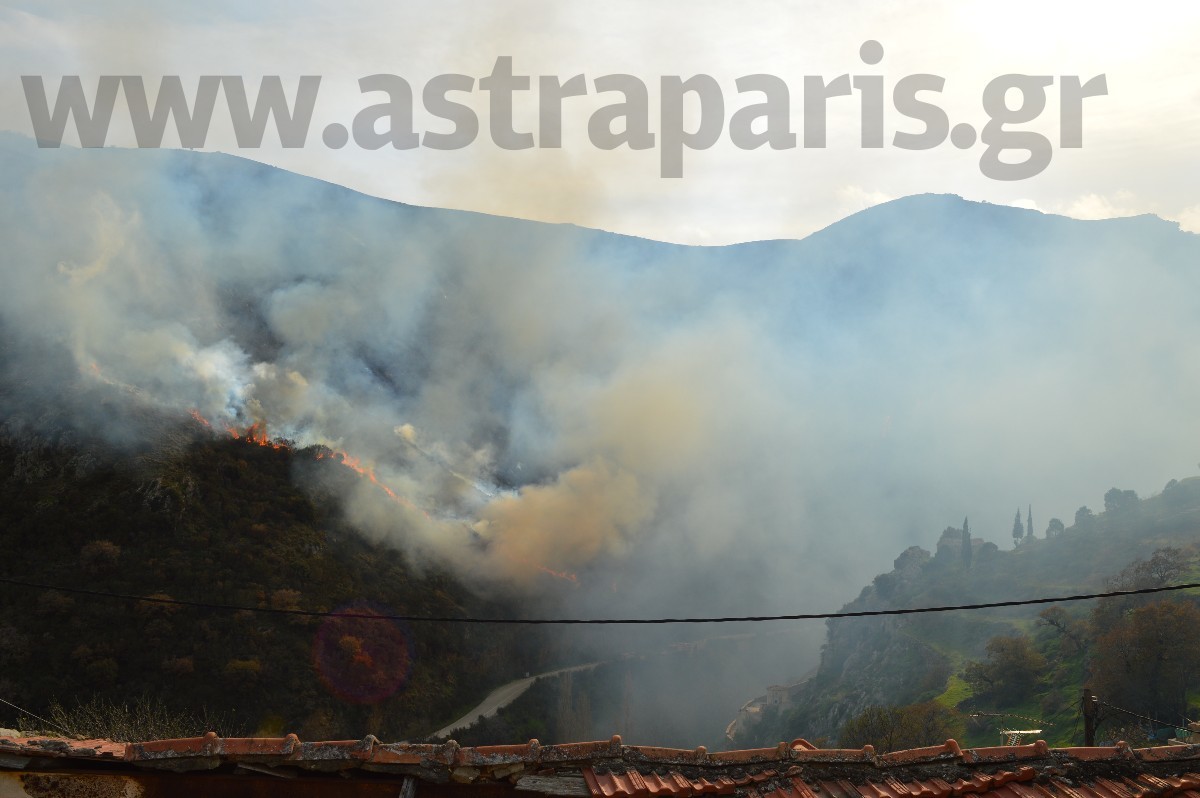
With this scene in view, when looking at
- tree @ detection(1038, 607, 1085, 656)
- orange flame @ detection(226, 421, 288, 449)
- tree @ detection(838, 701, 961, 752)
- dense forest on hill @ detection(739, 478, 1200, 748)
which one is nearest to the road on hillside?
dense forest on hill @ detection(739, 478, 1200, 748)

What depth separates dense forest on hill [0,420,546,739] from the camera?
5706cm

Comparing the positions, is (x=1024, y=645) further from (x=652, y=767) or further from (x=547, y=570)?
(x=652, y=767)

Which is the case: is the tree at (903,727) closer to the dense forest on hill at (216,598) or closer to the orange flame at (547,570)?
the dense forest on hill at (216,598)

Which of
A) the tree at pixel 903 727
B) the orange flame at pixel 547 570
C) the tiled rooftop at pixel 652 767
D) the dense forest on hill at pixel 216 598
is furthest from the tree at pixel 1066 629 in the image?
the tiled rooftop at pixel 652 767

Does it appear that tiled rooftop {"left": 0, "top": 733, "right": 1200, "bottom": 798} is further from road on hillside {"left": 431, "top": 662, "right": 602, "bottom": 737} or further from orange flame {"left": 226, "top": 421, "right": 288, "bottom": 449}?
orange flame {"left": 226, "top": 421, "right": 288, "bottom": 449}

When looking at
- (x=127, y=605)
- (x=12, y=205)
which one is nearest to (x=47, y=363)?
(x=12, y=205)

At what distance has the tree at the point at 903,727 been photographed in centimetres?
5597

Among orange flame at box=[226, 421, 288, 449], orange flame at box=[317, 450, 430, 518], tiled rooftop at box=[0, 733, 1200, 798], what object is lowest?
tiled rooftop at box=[0, 733, 1200, 798]

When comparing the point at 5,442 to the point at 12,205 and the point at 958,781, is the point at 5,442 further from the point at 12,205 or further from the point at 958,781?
the point at 958,781

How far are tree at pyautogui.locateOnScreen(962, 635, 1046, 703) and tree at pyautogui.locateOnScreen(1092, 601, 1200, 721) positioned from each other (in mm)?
8614

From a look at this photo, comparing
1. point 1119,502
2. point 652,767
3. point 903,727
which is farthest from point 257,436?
point 1119,502

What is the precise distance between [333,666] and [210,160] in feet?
246

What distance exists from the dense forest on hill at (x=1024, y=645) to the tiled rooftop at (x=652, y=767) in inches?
1620

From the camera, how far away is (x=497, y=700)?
259 feet
